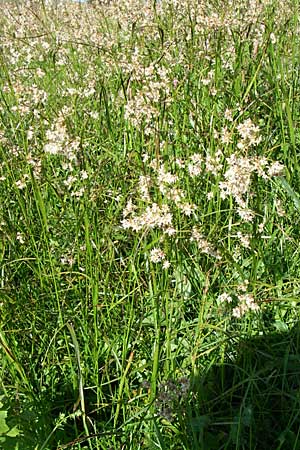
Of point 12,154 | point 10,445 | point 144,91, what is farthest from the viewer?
point 12,154

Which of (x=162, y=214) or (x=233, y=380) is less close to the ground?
(x=162, y=214)

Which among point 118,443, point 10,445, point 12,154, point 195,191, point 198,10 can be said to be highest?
point 198,10

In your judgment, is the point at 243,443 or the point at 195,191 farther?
the point at 195,191

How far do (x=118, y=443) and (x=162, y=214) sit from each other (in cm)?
75

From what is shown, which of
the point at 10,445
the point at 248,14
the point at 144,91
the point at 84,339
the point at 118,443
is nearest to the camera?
the point at 10,445

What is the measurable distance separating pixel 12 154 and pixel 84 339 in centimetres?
82

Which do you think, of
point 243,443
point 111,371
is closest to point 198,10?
point 111,371

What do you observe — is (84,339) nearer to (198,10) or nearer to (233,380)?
(233,380)

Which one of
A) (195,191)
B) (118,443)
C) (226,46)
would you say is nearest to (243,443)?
(118,443)

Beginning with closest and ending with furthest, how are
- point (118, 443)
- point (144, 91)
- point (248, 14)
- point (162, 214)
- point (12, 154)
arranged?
1. point (162, 214)
2. point (118, 443)
3. point (144, 91)
4. point (12, 154)
5. point (248, 14)

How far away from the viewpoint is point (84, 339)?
1.82 meters

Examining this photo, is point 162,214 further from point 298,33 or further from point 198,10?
point 298,33

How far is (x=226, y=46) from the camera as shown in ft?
9.87

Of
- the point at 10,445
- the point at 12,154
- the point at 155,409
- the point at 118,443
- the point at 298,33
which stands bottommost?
the point at 118,443
